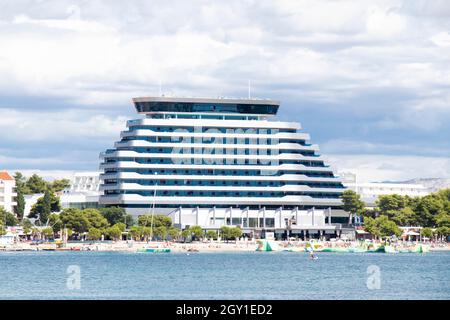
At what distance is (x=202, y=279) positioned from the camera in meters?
122

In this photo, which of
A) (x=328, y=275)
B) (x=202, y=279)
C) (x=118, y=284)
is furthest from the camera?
(x=328, y=275)

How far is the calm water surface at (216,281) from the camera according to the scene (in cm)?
9675

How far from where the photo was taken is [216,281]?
118 meters

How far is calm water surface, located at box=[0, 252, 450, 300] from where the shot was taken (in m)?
96.8
